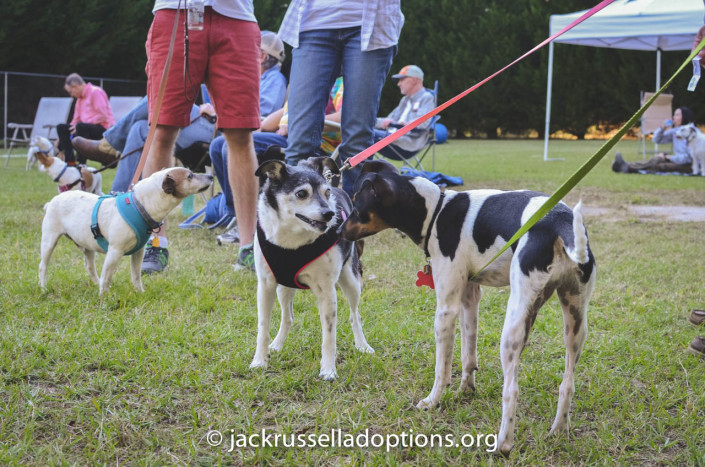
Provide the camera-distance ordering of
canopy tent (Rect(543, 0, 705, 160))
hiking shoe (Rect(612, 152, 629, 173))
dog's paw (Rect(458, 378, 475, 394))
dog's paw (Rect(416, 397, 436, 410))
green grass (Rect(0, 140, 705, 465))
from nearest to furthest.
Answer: green grass (Rect(0, 140, 705, 465)) → dog's paw (Rect(416, 397, 436, 410)) → dog's paw (Rect(458, 378, 475, 394)) → canopy tent (Rect(543, 0, 705, 160)) → hiking shoe (Rect(612, 152, 629, 173))

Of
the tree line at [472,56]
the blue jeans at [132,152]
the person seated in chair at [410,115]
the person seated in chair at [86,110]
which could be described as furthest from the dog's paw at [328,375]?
the tree line at [472,56]

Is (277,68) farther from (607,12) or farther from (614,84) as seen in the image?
(614,84)

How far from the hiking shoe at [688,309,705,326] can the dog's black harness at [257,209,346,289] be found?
1.82 m

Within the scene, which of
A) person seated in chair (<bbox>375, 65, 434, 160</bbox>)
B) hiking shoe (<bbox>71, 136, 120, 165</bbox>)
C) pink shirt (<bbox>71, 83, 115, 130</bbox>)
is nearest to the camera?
hiking shoe (<bbox>71, 136, 120, 165</bbox>)

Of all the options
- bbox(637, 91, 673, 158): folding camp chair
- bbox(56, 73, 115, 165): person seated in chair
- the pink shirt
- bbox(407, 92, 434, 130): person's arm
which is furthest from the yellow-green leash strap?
bbox(637, 91, 673, 158): folding camp chair

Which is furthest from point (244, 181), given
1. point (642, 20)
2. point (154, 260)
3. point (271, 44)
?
point (642, 20)

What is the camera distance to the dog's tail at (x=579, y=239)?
1692 millimetres

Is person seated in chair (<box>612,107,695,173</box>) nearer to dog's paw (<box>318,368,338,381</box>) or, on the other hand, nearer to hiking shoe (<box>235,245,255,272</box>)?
hiking shoe (<box>235,245,255,272</box>)

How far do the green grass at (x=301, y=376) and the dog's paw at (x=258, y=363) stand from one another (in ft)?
0.12

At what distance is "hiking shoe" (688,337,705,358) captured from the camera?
2650 millimetres

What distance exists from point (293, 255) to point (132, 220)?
1.35 metres

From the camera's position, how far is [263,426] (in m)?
2.08

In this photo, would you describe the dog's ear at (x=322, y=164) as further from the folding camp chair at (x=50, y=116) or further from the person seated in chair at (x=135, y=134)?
the folding camp chair at (x=50, y=116)

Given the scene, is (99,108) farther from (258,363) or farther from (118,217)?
(258,363)
